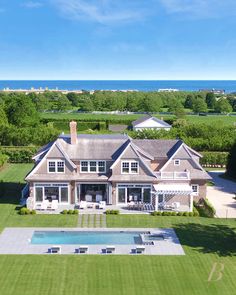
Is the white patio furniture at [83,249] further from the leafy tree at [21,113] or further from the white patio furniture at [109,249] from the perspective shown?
the leafy tree at [21,113]

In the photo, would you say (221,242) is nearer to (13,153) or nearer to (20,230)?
(20,230)

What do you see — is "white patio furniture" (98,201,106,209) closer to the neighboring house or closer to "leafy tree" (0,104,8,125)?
"leafy tree" (0,104,8,125)

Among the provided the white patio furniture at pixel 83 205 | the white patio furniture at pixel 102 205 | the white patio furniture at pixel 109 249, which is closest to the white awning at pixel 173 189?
the white patio furniture at pixel 102 205

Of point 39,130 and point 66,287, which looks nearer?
point 66,287

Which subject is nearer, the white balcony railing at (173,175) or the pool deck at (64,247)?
the pool deck at (64,247)

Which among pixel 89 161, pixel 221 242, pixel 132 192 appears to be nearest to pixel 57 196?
pixel 89 161

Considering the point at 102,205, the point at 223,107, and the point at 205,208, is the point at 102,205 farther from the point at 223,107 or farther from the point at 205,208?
the point at 223,107
